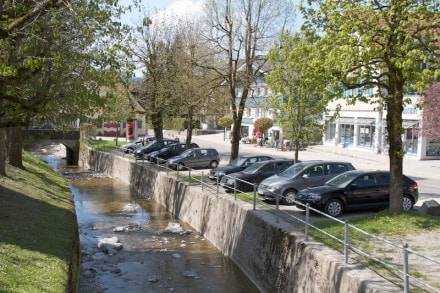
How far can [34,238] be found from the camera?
12.8 meters

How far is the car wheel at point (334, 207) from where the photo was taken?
16344 mm

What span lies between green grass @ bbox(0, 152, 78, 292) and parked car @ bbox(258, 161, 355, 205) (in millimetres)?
7121

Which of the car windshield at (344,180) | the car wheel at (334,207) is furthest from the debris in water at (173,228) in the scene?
the car wheel at (334,207)

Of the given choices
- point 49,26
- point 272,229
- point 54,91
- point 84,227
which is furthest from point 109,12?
point 84,227

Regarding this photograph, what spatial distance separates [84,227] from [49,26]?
1177 centimetres


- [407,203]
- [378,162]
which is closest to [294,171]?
[407,203]

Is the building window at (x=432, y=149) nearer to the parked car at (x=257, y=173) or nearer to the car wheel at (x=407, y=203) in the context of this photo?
the parked car at (x=257, y=173)

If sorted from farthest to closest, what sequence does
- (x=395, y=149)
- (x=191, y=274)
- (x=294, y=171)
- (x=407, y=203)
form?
(x=294, y=171) < (x=407, y=203) < (x=191, y=274) < (x=395, y=149)

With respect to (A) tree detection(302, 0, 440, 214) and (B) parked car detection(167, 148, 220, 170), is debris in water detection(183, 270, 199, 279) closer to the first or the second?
(A) tree detection(302, 0, 440, 214)

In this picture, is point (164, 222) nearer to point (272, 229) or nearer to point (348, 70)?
point (272, 229)

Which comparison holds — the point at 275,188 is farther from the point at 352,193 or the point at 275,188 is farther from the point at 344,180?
the point at 352,193

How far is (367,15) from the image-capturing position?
12750 millimetres

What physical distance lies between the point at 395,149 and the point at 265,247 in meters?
4.41

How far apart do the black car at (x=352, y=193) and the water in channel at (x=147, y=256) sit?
326cm
